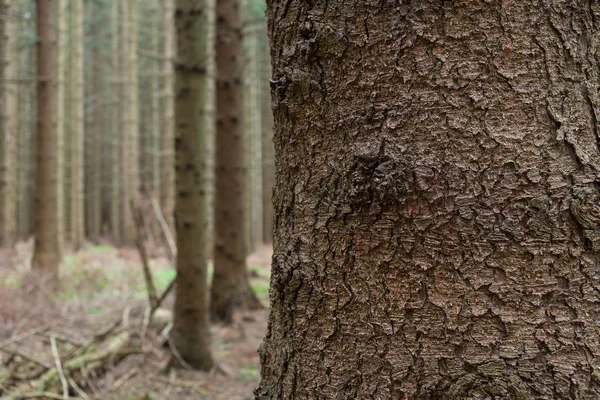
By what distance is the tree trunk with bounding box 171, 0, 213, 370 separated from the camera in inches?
189

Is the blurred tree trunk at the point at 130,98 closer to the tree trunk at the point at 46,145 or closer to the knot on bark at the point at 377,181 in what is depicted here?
the tree trunk at the point at 46,145

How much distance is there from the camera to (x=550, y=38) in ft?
3.24

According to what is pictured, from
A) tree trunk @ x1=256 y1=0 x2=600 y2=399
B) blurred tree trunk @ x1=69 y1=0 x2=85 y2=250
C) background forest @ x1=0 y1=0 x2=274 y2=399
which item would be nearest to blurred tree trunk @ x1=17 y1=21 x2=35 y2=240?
background forest @ x1=0 y1=0 x2=274 y2=399

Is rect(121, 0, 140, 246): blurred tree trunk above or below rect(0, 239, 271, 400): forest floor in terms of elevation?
above

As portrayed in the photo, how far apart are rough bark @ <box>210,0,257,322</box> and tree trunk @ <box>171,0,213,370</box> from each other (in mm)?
2024

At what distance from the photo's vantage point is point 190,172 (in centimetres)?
485

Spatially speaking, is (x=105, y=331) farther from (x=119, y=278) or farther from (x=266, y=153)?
(x=266, y=153)

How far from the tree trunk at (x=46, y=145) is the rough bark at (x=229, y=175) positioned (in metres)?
3.27

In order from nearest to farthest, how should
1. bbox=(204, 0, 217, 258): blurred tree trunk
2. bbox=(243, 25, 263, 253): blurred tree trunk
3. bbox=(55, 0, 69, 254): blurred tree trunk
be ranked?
bbox=(204, 0, 217, 258): blurred tree trunk < bbox=(55, 0, 69, 254): blurred tree trunk < bbox=(243, 25, 263, 253): blurred tree trunk

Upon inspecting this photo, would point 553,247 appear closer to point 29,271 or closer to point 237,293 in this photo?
point 237,293

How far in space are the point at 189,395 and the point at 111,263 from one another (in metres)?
8.64

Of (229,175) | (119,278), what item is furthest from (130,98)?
(229,175)

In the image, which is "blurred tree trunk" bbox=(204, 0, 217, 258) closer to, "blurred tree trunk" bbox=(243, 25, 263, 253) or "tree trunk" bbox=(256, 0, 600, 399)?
"blurred tree trunk" bbox=(243, 25, 263, 253)

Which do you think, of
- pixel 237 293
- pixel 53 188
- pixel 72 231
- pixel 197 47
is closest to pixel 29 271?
pixel 53 188
